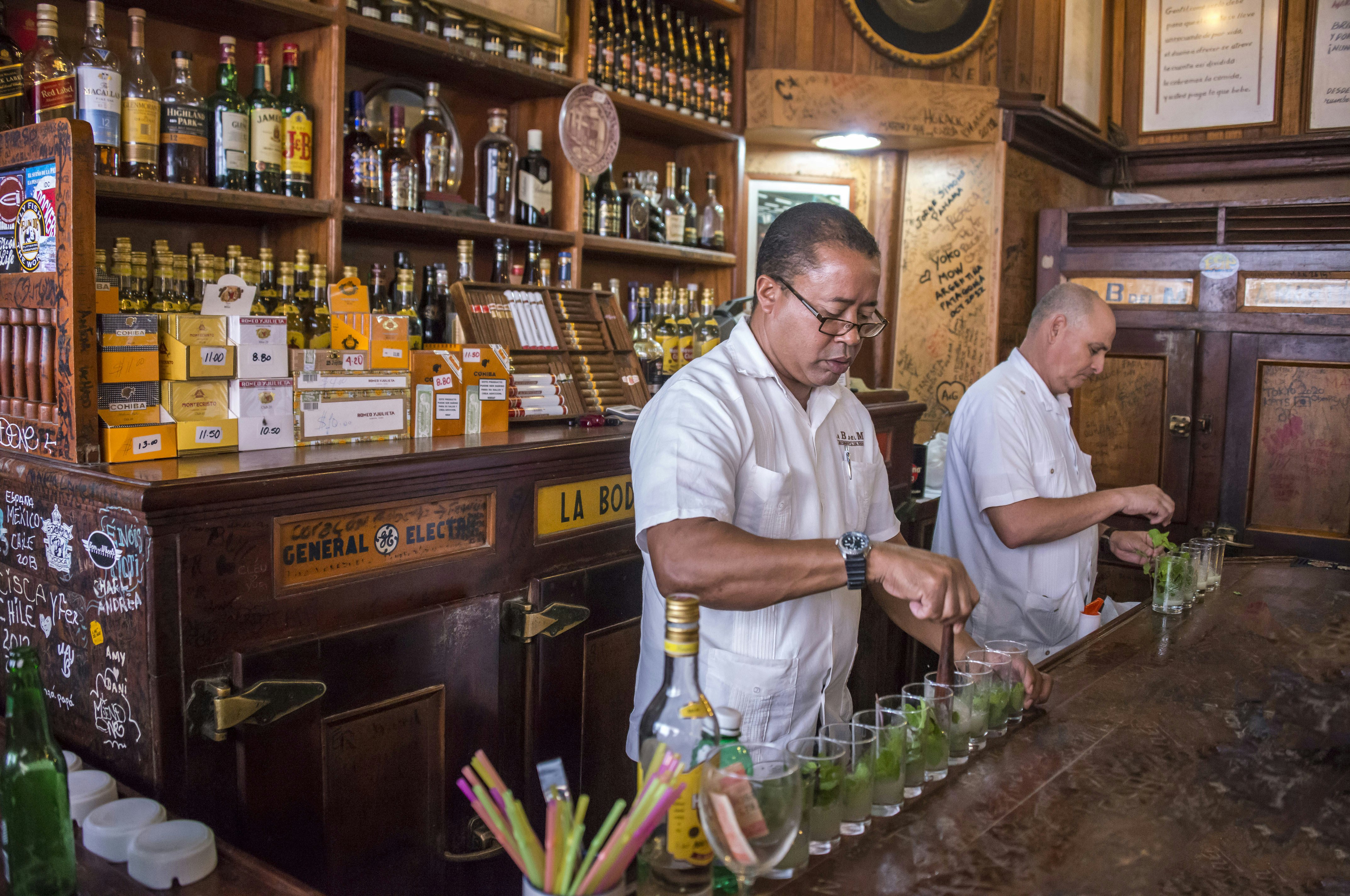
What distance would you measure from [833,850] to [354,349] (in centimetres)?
140

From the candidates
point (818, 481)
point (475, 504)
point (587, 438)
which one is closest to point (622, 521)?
point (587, 438)

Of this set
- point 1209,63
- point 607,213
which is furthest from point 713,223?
point 1209,63

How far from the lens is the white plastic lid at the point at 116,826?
3.93 ft

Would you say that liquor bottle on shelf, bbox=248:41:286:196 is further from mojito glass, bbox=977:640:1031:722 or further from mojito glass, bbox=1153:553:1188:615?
mojito glass, bbox=1153:553:1188:615

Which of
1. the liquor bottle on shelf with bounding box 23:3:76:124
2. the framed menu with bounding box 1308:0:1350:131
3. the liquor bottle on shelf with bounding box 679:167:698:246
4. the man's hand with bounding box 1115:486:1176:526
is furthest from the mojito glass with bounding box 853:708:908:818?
the framed menu with bounding box 1308:0:1350:131

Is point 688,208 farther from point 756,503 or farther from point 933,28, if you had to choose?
point 756,503

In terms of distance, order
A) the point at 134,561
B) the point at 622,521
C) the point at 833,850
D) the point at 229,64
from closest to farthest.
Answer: the point at 833,850 → the point at 134,561 → the point at 229,64 → the point at 622,521

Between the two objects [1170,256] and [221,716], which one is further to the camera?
[1170,256]

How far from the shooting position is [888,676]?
3.28 meters

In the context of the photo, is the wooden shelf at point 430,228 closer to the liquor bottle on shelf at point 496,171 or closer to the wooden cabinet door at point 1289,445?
the liquor bottle on shelf at point 496,171

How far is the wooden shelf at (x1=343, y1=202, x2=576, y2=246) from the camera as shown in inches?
94.5

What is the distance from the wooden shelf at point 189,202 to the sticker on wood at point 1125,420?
3534mm

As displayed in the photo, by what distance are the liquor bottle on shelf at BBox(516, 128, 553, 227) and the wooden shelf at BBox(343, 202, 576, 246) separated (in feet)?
0.20

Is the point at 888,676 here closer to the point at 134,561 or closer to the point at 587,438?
the point at 587,438
